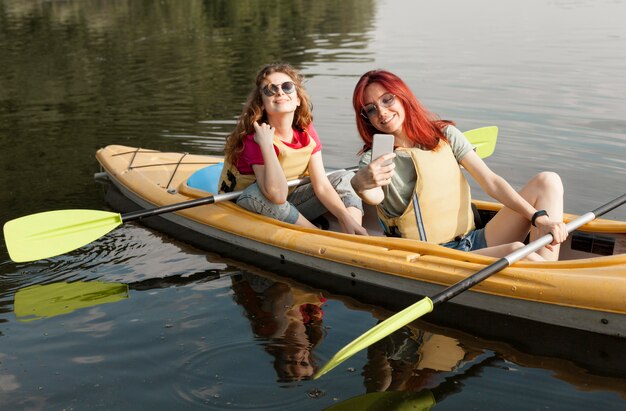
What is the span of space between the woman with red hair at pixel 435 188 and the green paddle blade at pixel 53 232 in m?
2.13

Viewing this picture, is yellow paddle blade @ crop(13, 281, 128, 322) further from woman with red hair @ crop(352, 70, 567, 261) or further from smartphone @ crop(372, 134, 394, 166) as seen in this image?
smartphone @ crop(372, 134, 394, 166)

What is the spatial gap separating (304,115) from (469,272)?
162cm

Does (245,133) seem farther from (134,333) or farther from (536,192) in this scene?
(536,192)

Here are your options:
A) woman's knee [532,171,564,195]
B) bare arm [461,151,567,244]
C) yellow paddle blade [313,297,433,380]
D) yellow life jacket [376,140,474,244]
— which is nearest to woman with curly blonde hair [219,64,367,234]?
yellow life jacket [376,140,474,244]

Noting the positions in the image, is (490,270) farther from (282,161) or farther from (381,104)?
(282,161)

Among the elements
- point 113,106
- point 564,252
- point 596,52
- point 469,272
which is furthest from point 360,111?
point 596,52

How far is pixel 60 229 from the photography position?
537 centimetres

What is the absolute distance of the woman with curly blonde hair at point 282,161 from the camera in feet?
16.0

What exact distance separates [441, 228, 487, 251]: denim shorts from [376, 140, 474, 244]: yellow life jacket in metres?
0.03

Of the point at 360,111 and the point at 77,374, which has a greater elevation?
the point at 360,111

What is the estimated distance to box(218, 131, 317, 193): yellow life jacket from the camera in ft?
16.8

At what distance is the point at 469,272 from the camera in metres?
4.07

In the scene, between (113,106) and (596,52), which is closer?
(113,106)

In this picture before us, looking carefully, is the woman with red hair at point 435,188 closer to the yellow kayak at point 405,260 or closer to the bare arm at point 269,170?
the yellow kayak at point 405,260
